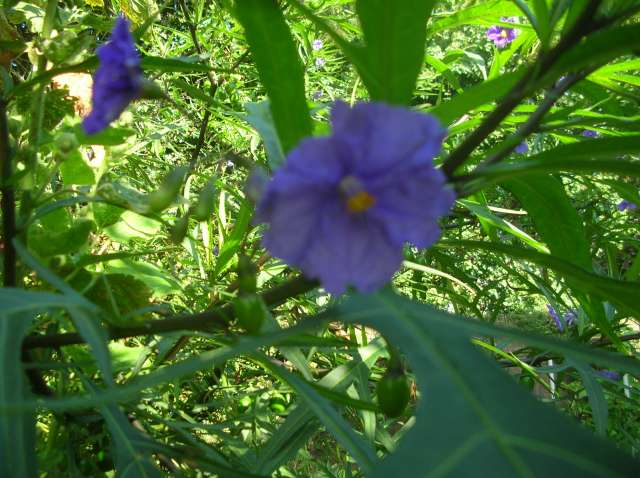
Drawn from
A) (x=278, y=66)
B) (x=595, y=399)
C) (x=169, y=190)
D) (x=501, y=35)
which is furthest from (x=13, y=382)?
(x=501, y=35)

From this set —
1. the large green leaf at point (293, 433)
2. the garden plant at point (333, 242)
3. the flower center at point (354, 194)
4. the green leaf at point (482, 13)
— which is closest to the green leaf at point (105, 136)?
the garden plant at point (333, 242)

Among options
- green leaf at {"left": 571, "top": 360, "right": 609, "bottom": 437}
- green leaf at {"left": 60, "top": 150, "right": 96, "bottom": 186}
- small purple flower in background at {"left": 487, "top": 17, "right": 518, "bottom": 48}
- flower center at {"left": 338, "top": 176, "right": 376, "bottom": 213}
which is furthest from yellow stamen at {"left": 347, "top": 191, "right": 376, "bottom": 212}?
small purple flower in background at {"left": 487, "top": 17, "right": 518, "bottom": 48}

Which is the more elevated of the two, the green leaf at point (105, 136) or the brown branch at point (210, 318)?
the green leaf at point (105, 136)

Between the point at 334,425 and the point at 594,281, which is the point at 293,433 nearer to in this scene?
the point at 334,425

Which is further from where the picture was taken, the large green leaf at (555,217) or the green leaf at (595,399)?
the green leaf at (595,399)

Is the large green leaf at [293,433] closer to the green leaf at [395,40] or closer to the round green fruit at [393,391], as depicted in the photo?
the round green fruit at [393,391]

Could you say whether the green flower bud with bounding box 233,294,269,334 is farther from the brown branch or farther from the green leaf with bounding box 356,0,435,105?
the green leaf with bounding box 356,0,435,105
